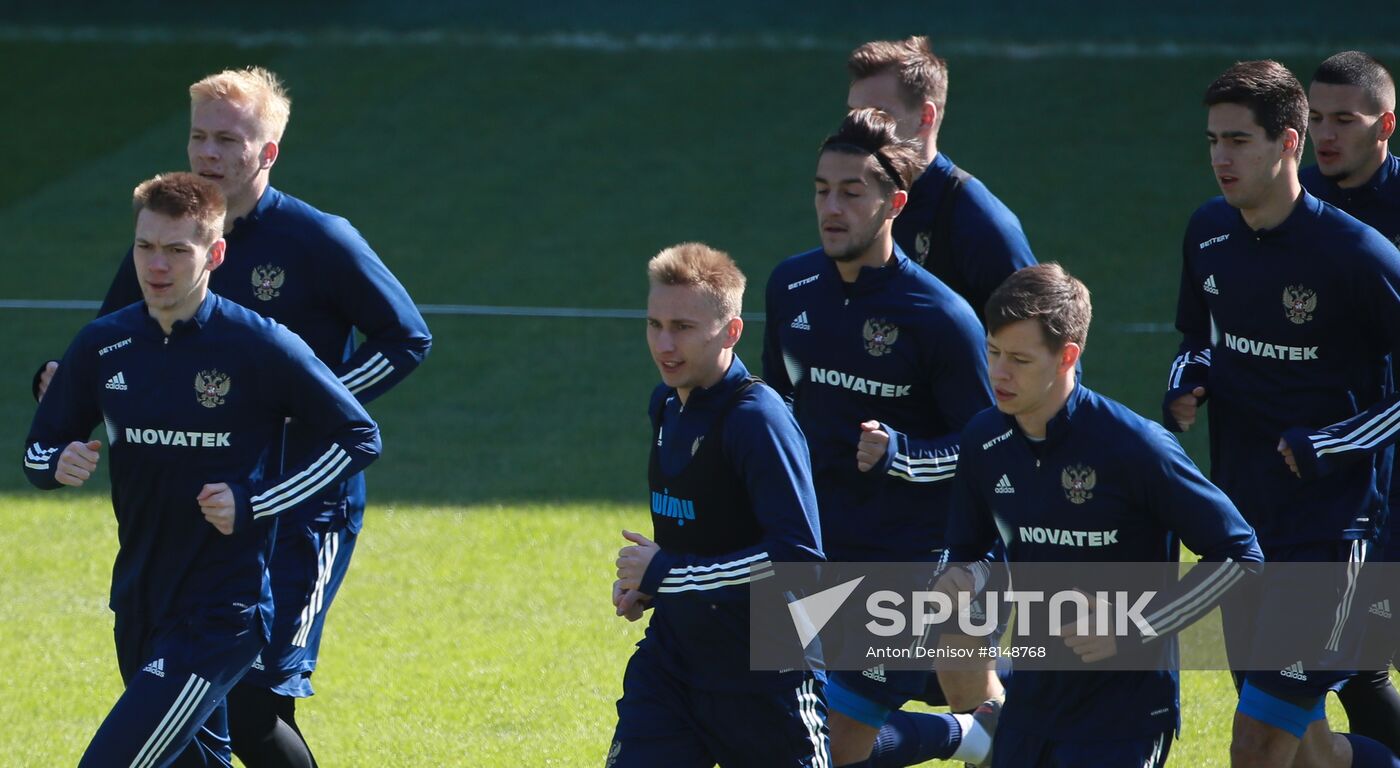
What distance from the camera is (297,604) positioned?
18.3 ft

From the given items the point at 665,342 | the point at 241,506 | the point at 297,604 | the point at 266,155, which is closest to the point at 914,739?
the point at 665,342

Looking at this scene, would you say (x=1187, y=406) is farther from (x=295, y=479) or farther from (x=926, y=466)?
(x=295, y=479)

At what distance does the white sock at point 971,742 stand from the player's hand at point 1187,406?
4.13 ft

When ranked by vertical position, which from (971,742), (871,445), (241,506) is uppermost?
(871,445)

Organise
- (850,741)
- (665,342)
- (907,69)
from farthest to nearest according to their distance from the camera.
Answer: (907,69) → (850,741) → (665,342)

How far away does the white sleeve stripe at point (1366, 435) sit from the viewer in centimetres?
506

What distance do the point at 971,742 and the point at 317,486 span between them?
231 centimetres

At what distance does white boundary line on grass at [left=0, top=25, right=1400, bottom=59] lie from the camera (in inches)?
764

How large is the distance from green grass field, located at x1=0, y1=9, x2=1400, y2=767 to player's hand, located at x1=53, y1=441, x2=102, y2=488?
1902mm

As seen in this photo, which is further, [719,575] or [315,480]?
[315,480]

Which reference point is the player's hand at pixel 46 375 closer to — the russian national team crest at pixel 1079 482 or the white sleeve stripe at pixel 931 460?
the white sleeve stripe at pixel 931 460

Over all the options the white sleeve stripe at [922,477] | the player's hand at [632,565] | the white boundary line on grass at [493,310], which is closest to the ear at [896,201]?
the white sleeve stripe at [922,477]

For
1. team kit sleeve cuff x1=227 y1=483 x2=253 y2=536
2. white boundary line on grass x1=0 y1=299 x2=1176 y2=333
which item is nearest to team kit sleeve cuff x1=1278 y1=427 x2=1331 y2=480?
team kit sleeve cuff x1=227 y1=483 x2=253 y2=536

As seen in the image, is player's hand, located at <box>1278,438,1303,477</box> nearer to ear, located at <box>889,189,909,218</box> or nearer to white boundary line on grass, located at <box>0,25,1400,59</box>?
ear, located at <box>889,189,909,218</box>
